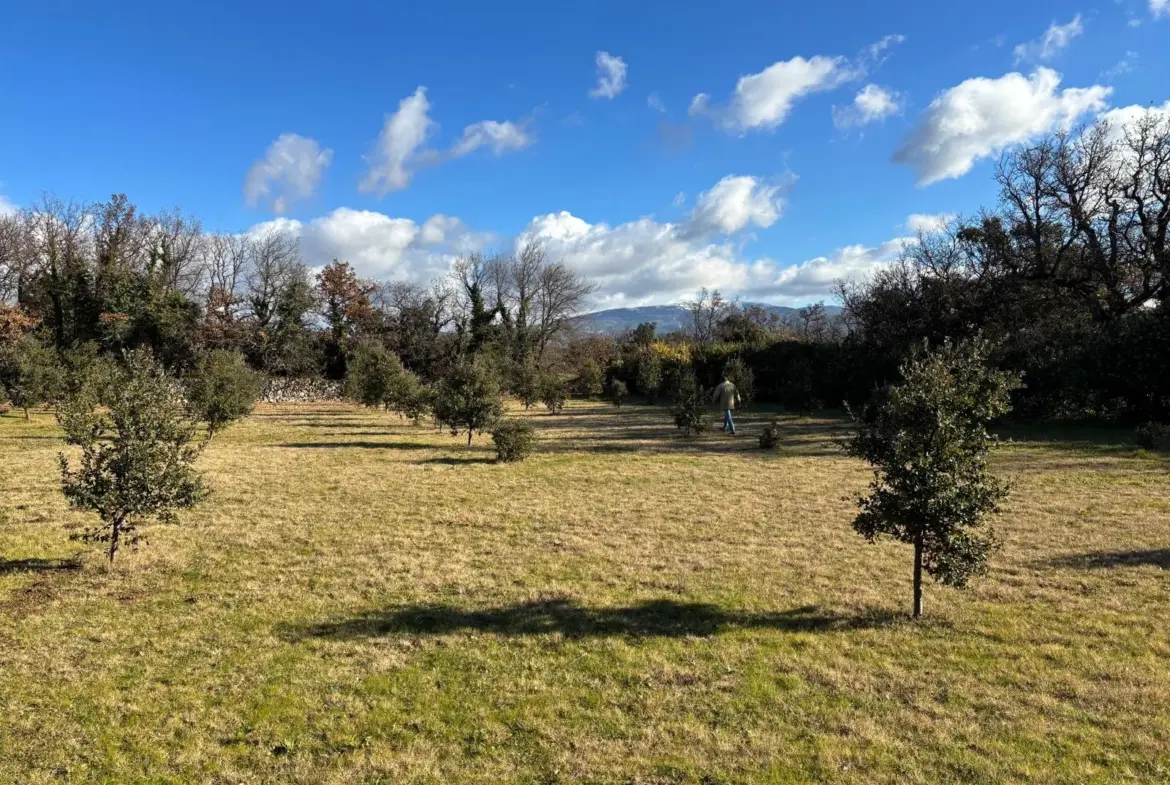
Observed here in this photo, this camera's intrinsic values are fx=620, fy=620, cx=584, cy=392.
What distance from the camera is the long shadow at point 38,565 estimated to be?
264 inches

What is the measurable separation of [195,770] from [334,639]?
5.66ft

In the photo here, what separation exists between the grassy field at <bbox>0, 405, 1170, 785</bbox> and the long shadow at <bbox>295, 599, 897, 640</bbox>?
0.11 ft

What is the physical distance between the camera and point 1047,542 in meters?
8.17

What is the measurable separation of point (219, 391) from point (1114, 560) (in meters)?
19.1

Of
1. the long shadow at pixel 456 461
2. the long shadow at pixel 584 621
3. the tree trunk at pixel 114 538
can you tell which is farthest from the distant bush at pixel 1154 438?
the tree trunk at pixel 114 538

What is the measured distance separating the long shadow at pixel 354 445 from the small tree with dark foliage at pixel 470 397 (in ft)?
4.80

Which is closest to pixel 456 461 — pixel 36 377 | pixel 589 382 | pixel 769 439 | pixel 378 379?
pixel 769 439

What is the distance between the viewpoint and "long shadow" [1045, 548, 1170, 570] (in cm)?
717

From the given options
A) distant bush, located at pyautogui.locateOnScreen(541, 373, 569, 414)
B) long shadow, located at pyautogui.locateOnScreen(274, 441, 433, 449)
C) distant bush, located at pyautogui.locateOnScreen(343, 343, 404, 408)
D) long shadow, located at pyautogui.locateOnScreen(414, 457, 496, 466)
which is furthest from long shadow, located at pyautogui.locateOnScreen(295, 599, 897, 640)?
distant bush, located at pyautogui.locateOnScreen(541, 373, 569, 414)

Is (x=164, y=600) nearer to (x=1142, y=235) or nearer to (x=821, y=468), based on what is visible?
(x=821, y=468)

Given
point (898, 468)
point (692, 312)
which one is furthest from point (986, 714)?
point (692, 312)

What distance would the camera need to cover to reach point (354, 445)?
1756 centimetres

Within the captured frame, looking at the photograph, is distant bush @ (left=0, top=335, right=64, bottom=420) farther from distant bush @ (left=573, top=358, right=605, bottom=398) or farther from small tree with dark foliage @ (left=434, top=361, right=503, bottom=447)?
distant bush @ (left=573, top=358, right=605, bottom=398)

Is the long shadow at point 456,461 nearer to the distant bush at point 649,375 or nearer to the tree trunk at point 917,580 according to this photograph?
the tree trunk at point 917,580
